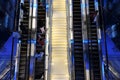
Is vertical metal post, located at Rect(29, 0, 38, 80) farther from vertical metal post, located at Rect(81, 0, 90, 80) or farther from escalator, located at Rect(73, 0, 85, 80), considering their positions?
vertical metal post, located at Rect(81, 0, 90, 80)

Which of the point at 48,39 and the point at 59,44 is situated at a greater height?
the point at 48,39

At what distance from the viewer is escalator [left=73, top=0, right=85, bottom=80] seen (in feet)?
39.8

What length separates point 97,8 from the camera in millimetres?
13258

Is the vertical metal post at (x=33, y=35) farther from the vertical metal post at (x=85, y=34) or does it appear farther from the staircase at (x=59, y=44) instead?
the vertical metal post at (x=85, y=34)

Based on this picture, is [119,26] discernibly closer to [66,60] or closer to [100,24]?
[100,24]

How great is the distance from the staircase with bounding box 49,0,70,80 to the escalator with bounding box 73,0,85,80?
0.44 m

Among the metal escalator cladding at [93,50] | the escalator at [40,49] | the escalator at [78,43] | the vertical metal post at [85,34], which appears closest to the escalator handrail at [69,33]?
the escalator at [78,43]

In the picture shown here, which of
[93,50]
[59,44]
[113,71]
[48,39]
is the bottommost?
[113,71]

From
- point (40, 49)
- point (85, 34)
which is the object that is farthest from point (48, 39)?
point (85, 34)

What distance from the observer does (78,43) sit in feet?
42.0

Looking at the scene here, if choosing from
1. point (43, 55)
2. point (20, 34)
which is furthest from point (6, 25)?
point (43, 55)

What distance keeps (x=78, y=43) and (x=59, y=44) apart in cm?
84

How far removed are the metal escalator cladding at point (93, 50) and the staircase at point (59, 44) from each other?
1061mm

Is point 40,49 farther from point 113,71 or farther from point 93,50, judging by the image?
point 113,71
